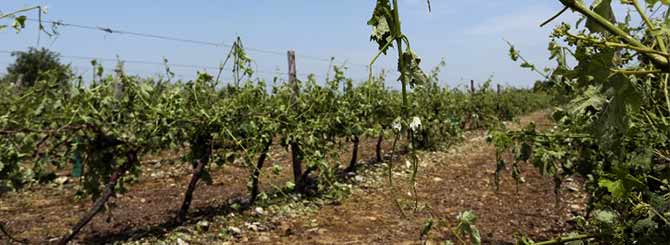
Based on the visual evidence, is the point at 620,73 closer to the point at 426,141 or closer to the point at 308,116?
the point at 308,116

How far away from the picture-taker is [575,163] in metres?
3.51

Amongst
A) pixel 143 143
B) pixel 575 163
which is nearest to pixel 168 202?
pixel 143 143

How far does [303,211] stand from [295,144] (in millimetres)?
761

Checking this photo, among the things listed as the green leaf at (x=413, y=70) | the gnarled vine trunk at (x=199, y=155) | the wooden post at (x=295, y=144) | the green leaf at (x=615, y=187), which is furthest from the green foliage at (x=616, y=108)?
the wooden post at (x=295, y=144)

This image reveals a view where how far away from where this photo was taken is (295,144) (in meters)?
5.84

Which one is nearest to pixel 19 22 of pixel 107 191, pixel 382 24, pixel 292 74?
pixel 382 24

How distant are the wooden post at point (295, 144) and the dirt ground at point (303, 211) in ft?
1.05

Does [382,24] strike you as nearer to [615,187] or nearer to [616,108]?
[616,108]

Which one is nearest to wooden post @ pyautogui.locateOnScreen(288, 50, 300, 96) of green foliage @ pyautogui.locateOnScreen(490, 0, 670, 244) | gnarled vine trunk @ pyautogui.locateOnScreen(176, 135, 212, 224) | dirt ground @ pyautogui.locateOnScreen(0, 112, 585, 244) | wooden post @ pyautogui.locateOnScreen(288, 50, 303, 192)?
wooden post @ pyautogui.locateOnScreen(288, 50, 303, 192)

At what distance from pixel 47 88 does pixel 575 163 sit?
4416mm

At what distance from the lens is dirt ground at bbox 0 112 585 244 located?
471cm

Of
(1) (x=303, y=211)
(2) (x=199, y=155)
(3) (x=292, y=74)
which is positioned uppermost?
(3) (x=292, y=74)

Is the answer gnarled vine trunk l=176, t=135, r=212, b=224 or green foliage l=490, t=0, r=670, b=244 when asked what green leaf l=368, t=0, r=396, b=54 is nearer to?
green foliage l=490, t=0, r=670, b=244

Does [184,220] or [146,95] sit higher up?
[146,95]
